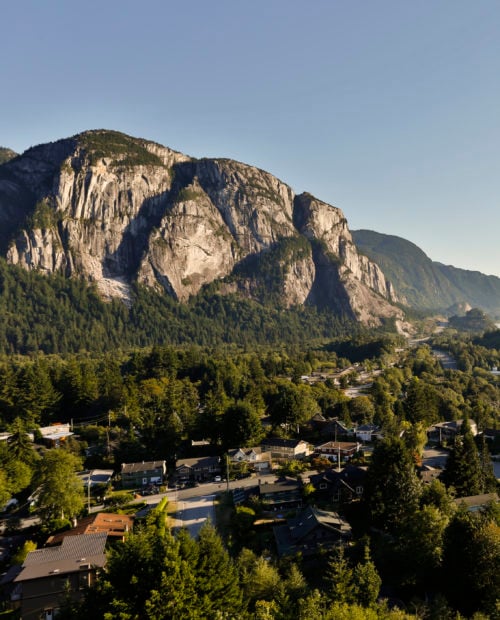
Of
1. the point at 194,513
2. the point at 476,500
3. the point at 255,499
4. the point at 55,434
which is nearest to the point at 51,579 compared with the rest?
the point at 194,513

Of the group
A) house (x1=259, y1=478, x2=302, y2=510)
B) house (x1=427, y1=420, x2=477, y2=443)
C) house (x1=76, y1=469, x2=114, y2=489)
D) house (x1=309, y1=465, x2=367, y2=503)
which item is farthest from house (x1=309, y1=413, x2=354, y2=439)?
house (x1=76, y1=469, x2=114, y2=489)

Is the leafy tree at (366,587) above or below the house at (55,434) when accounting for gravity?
below

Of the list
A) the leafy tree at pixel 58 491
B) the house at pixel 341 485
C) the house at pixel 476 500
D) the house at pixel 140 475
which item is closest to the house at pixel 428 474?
the house at pixel 476 500

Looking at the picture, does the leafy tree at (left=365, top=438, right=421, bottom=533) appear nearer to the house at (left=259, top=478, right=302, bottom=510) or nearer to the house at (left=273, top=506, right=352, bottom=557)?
the house at (left=273, top=506, right=352, bottom=557)

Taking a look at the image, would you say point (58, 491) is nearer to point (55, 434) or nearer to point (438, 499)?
point (55, 434)

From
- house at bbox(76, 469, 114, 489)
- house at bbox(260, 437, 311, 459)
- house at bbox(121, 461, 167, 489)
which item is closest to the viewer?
house at bbox(76, 469, 114, 489)

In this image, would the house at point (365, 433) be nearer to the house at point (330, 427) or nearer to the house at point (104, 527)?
the house at point (330, 427)
